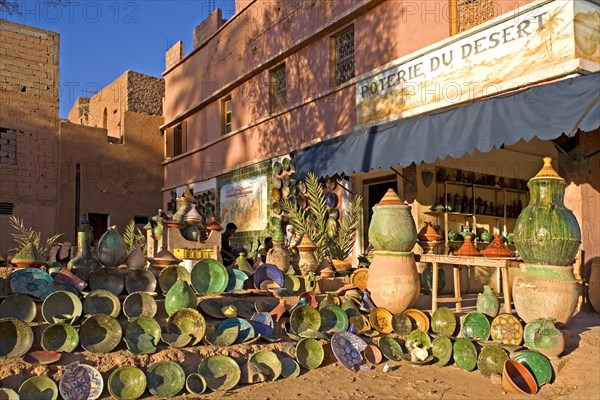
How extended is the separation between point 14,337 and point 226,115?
10226mm

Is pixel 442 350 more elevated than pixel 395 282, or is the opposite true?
pixel 395 282

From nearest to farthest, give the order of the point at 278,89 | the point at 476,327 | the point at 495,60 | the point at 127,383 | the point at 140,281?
the point at 127,383
the point at 476,327
the point at 140,281
the point at 495,60
the point at 278,89

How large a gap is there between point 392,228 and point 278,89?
23.0 feet

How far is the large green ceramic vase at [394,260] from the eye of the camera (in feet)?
18.0

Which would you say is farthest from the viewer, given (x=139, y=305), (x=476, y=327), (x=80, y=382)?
(x=476, y=327)

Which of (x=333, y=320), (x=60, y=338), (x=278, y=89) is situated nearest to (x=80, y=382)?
(x=60, y=338)

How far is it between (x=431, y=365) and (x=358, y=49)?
20.5 ft

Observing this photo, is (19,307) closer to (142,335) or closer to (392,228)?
(142,335)

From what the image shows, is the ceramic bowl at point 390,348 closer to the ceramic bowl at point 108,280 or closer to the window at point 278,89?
the ceramic bowl at point 108,280

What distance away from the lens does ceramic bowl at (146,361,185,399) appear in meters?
3.93

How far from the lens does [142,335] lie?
4457mm

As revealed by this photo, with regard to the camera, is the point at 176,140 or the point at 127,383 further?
the point at 176,140

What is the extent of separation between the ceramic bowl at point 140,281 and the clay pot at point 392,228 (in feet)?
7.66

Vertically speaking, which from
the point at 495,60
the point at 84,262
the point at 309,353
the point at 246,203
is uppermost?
the point at 495,60
